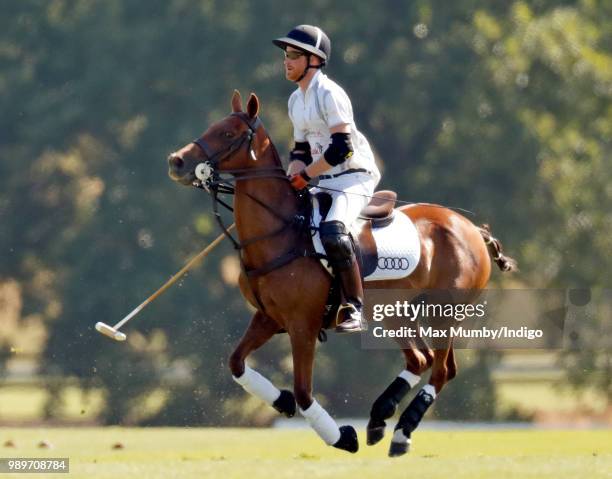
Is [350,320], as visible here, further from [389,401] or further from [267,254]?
[389,401]

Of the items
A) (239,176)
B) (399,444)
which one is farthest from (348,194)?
(399,444)

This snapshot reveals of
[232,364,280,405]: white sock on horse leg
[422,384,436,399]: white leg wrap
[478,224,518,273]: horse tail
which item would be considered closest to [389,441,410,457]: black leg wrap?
[422,384,436,399]: white leg wrap

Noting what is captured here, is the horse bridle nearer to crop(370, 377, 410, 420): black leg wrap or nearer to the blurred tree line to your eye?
crop(370, 377, 410, 420): black leg wrap

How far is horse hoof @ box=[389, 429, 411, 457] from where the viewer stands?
478 inches

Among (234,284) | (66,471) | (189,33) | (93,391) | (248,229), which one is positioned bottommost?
(93,391)

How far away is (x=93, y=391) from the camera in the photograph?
27.1 meters

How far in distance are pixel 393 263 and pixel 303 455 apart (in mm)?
2013

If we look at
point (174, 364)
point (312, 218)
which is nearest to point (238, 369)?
point (312, 218)

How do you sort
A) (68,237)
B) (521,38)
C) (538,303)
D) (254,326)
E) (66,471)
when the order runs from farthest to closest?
1. (68,237)
2. (521,38)
3. (538,303)
4. (254,326)
5. (66,471)

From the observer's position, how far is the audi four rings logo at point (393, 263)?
39.5ft

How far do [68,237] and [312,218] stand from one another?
16.9 m

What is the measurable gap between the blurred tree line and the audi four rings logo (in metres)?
12.6

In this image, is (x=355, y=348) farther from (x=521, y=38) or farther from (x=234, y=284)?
(x=521, y=38)

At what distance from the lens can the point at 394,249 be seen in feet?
39.8
